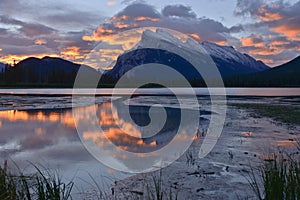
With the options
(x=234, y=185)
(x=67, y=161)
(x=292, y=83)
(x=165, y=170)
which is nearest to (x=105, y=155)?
(x=67, y=161)

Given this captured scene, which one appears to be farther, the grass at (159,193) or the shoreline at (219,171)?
the shoreline at (219,171)

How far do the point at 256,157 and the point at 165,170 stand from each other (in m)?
3.77

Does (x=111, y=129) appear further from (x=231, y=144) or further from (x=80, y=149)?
(x=231, y=144)

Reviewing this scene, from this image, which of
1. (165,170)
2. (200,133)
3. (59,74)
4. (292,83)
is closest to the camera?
(165,170)

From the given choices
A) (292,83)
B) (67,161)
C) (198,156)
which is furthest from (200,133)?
(292,83)

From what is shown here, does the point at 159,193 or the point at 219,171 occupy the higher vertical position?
the point at 159,193

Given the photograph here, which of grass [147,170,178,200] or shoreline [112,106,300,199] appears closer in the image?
grass [147,170,178,200]

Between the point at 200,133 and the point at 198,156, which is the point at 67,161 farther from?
the point at 200,133

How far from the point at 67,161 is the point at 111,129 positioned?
833 cm

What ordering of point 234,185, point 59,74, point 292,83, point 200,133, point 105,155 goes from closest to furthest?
point 234,185
point 105,155
point 200,133
point 59,74
point 292,83

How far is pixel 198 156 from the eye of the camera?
12.0m

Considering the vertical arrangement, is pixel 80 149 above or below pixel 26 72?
below

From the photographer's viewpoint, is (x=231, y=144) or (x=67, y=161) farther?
(x=231, y=144)

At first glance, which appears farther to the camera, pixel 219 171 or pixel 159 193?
pixel 219 171
